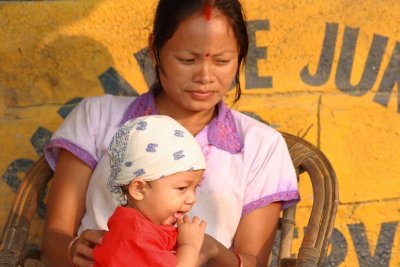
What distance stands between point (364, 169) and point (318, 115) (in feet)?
1.02

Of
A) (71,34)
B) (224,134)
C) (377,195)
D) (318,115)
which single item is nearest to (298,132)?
(318,115)

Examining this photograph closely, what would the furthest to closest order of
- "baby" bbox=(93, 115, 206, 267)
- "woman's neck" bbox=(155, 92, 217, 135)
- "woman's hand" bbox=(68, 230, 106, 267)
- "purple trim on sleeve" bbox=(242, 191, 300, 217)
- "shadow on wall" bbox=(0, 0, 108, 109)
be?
"shadow on wall" bbox=(0, 0, 108, 109) → "woman's neck" bbox=(155, 92, 217, 135) → "purple trim on sleeve" bbox=(242, 191, 300, 217) → "woman's hand" bbox=(68, 230, 106, 267) → "baby" bbox=(93, 115, 206, 267)

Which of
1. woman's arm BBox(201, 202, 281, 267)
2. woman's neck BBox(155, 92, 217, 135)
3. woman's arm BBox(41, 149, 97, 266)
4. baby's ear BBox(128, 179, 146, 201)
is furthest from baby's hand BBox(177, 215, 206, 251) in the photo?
woman's neck BBox(155, 92, 217, 135)

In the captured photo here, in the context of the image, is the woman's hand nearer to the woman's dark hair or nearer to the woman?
the woman

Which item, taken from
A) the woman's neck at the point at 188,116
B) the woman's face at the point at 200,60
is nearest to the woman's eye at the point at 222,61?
the woman's face at the point at 200,60

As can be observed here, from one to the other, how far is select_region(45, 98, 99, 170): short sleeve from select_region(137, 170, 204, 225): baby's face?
0.65m

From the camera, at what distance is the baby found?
2.36m

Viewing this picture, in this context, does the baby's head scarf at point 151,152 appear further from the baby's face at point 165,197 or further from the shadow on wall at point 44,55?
the shadow on wall at point 44,55

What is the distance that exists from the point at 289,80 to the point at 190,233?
57.2 inches

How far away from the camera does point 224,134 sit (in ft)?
10.2

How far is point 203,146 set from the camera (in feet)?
10.1

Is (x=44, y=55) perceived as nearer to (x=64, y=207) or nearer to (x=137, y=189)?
(x=64, y=207)

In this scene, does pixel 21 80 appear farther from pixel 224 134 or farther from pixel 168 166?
pixel 168 166

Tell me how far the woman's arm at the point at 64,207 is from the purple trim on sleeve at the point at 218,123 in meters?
0.23
